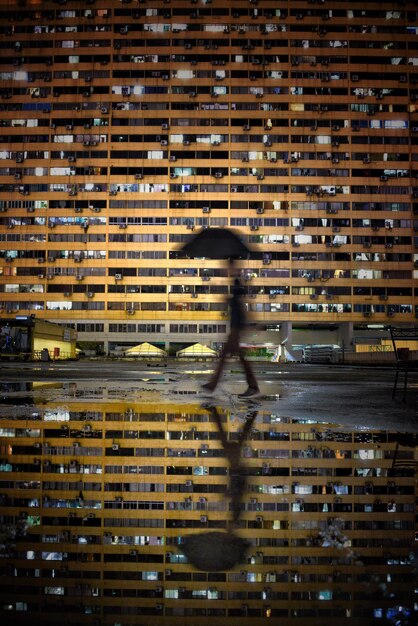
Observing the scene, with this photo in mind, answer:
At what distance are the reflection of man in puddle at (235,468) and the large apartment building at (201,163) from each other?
70.3m

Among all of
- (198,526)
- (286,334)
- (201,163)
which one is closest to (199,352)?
(286,334)

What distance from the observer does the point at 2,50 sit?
77000 millimetres

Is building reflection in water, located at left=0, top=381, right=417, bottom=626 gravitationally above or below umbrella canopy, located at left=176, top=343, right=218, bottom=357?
above

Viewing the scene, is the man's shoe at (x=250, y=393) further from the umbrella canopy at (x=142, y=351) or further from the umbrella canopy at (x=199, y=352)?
the umbrella canopy at (x=142, y=351)

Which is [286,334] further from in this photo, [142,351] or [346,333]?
[142,351]

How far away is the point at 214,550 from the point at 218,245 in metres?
8.05

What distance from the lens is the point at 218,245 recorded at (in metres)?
9.61

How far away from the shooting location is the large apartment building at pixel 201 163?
75188mm

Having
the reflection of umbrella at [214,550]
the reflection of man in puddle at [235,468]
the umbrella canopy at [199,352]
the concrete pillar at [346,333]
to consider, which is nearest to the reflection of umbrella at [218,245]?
the reflection of man in puddle at [235,468]

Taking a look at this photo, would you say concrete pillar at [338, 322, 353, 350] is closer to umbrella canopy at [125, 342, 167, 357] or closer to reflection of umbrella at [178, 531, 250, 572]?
umbrella canopy at [125, 342, 167, 357]

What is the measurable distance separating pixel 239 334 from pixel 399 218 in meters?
74.4

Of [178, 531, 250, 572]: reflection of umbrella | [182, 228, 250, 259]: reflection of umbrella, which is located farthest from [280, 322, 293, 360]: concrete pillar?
[178, 531, 250, 572]: reflection of umbrella

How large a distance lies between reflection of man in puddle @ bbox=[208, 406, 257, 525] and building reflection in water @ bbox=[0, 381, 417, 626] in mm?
36

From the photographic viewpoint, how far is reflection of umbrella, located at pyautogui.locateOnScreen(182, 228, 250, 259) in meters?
9.10
